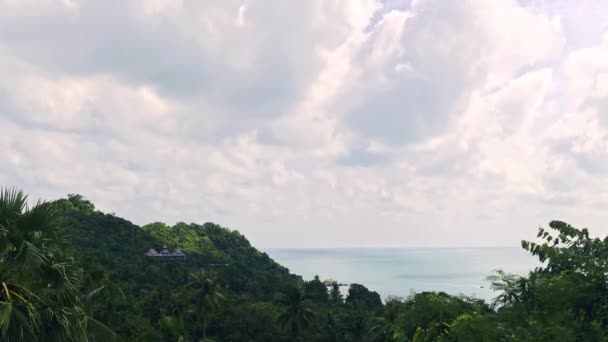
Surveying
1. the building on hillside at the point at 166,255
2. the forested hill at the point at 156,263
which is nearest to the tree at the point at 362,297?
the forested hill at the point at 156,263

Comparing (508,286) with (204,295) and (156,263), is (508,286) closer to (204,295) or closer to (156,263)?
(204,295)

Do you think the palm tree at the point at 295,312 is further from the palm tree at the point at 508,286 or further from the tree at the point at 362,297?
the palm tree at the point at 508,286

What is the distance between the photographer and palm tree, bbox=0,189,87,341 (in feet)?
27.3

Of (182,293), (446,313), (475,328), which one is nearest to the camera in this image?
(475,328)

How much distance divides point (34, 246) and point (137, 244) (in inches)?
4128

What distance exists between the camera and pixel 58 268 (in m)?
9.15

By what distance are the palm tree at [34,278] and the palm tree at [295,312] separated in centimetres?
3902

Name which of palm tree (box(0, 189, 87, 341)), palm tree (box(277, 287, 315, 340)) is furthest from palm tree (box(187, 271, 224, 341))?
palm tree (box(0, 189, 87, 341))

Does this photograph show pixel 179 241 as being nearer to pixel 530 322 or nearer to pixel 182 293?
pixel 182 293

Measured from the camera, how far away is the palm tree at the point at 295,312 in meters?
47.2

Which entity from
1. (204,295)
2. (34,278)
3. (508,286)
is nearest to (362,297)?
(204,295)

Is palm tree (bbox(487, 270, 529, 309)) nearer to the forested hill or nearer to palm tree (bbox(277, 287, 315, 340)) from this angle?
the forested hill

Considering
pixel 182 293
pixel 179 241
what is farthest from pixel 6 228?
pixel 179 241

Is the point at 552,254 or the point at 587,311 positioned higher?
the point at 552,254
